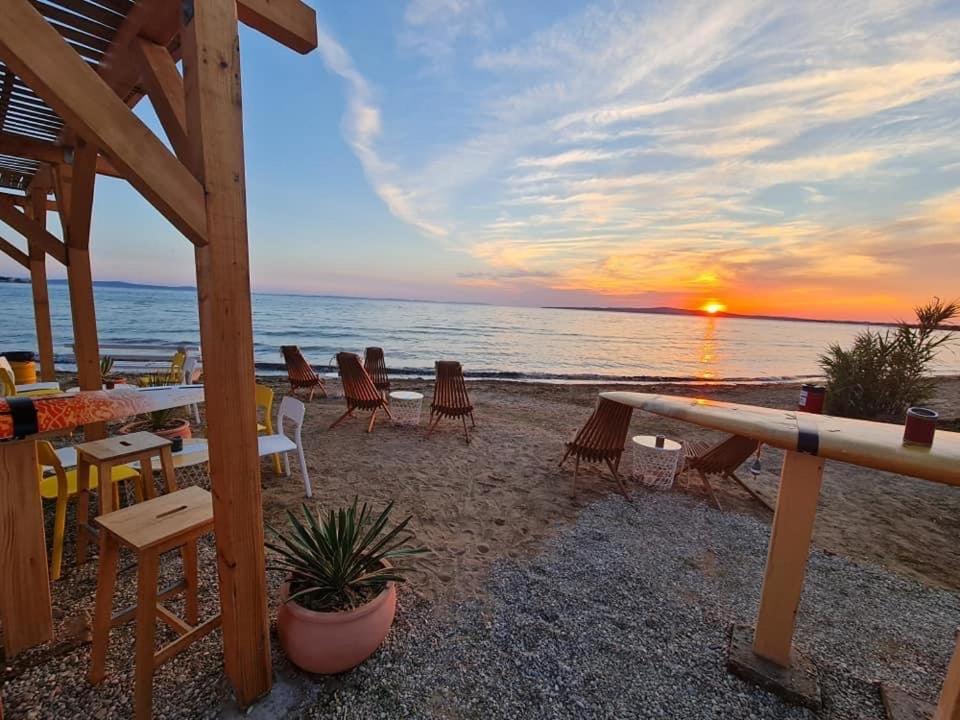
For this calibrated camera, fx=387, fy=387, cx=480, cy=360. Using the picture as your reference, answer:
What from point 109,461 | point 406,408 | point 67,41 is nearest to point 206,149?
point 67,41

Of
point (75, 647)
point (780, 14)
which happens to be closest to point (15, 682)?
point (75, 647)

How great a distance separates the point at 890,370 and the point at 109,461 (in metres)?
10.8

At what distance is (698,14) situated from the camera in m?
4.22

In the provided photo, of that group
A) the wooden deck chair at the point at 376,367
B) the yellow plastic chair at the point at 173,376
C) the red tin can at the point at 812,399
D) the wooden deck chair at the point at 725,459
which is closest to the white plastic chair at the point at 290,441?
the yellow plastic chair at the point at 173,376

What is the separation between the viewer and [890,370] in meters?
7.18

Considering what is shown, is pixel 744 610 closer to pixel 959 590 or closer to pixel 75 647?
pixel 959 590

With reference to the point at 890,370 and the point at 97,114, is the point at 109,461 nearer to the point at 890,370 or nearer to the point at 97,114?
the point at 97,114

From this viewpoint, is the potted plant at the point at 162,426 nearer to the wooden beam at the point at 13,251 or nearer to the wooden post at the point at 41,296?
the wooden post at the point at 41,296

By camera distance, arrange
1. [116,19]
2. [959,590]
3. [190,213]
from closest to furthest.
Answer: [190,213] → [116,19] → [959,590]

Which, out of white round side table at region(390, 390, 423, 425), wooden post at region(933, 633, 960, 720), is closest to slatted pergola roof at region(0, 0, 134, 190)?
wooden post at region(933, 633, 960, 720)

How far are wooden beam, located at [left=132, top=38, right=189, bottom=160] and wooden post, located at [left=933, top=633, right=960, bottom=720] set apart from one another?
3.17m

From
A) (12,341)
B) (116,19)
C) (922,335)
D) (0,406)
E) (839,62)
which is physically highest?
(839,62)

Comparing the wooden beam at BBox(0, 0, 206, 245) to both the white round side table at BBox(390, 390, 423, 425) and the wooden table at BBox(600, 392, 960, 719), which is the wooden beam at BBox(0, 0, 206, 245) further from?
the white round side table at BBox(390, 390, 423, 425)

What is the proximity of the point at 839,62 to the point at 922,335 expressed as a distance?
5.60 m
